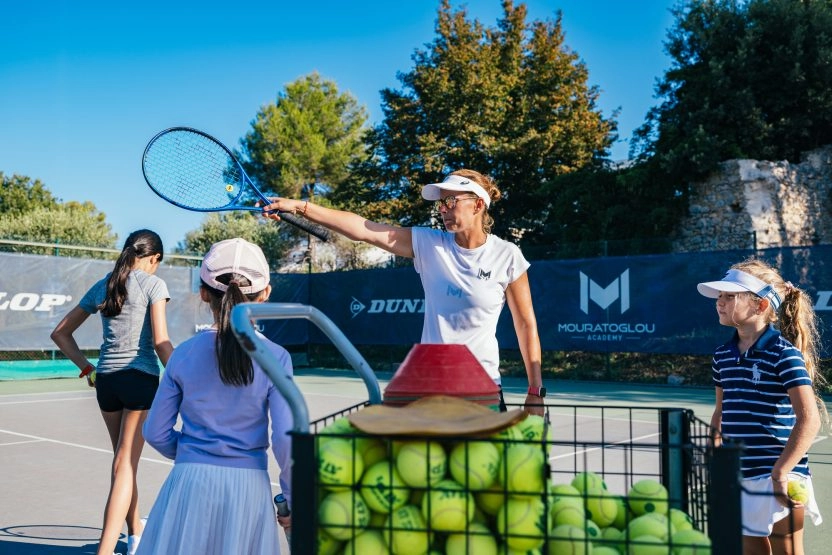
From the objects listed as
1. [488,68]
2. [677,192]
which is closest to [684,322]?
[677,192]

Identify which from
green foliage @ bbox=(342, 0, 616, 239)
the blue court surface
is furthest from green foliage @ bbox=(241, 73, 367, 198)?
the blue court surface

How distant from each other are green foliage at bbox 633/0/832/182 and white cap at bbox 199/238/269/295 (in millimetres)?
17340

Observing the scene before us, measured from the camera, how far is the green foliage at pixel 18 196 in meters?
46.2

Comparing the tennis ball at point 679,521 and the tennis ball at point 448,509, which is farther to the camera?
the tennis ball at point 679,521

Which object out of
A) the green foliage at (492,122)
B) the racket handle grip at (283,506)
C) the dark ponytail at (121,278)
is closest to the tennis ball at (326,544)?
the racket handle grip at (283,506)

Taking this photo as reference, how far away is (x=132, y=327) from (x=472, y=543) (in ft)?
9.86

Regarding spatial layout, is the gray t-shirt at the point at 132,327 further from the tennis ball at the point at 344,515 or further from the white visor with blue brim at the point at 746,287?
the tennis ball at the point at 344,515

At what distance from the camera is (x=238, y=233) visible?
34.0 m

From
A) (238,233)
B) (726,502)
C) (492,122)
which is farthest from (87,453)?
(238,233)

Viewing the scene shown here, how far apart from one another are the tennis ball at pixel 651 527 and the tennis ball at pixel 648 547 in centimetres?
1

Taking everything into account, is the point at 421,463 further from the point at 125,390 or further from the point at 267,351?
the point at 125,390

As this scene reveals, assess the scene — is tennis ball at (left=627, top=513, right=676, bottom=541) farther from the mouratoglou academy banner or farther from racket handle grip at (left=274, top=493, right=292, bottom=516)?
the mouratoglou academy banner

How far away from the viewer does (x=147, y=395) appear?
3730 millimetres

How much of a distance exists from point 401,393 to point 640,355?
14.1 meters
